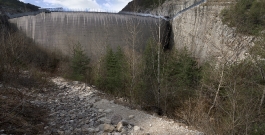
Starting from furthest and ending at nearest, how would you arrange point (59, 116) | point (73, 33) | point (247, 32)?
point (73, 33)
point (247, 32)
point (59, 116)

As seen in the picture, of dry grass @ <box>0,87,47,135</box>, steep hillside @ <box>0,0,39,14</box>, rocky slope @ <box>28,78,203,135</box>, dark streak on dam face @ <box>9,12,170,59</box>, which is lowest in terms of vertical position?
rocky slope @ <box>28,78,203,135</box>

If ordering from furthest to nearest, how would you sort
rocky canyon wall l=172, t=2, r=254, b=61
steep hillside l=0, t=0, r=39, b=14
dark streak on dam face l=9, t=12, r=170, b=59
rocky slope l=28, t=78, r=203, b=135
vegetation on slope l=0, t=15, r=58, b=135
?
steep hillside l=0, t=0, r=39, b=14
dark streak on dam face l=9, t=12, r=170, b=59
rocky canyon wall l=172, t=2, r=254, b=61
rocky slope l=28, t=78, r=203, b=135
vegetation on slope l=0, t=15, r=58, b=135

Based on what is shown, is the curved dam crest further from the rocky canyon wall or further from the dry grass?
the dry grass

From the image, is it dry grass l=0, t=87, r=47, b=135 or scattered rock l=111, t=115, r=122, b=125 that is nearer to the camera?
dry grass l=0, t=87, r=47, b=135

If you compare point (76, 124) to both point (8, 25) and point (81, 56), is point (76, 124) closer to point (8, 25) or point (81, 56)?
point (81, 56)

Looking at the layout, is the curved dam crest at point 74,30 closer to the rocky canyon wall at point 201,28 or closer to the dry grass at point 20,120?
the rocky canyon wall at point 201,28

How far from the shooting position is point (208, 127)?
15.0 feet

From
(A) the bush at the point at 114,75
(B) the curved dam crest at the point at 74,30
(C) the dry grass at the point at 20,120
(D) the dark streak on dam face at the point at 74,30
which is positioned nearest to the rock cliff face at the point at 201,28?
(B) the curved dam crest at the point at 74,30

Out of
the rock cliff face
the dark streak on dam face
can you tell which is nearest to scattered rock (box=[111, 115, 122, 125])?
the rock cliff face

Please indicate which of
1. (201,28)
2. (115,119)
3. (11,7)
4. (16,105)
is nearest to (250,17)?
(201,28)

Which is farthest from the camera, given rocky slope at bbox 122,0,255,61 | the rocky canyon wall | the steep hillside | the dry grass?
the steep hillside

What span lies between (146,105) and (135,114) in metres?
1.90

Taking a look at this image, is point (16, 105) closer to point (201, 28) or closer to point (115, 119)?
point (115, 119)

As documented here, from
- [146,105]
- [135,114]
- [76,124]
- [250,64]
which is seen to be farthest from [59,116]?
[250,64]
